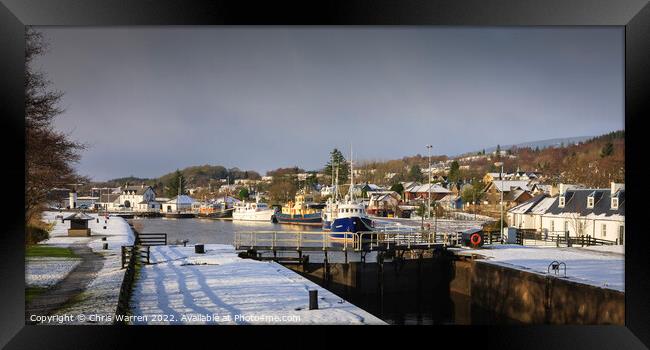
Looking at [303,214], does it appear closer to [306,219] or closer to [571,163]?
[306,219]

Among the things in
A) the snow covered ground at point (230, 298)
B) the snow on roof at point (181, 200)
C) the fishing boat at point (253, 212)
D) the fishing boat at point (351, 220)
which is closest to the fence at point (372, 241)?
the fishing boat at point (351, 220)

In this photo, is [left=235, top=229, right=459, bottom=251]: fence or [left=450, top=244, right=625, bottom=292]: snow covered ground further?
[left=235, top=229, right=459, bottom=251]: fence

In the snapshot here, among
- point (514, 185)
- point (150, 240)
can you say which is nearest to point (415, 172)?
point (514, 185)

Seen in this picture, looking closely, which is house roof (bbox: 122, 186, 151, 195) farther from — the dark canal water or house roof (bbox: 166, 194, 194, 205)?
the dark canal water

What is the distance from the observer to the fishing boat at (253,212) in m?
61.0

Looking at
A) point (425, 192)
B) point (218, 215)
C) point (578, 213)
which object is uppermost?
point (425, 192)

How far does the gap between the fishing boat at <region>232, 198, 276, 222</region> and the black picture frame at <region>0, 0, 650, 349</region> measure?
169 feet

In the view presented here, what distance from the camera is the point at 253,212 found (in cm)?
6138

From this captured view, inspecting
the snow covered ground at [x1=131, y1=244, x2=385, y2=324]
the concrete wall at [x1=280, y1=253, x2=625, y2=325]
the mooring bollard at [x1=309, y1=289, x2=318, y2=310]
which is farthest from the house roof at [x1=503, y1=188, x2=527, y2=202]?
the mooring bollard at [x1=309, y1=289, x2=318, y2=310]

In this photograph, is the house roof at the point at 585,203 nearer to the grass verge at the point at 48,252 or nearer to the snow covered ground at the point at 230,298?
the snow covered ground at the point at 230,298

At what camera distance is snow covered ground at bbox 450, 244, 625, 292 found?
43.8 feet

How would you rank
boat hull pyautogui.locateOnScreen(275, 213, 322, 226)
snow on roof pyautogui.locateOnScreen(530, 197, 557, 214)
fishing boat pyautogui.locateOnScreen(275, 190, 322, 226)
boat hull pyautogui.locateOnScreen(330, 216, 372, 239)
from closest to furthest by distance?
snow on roof pyautogui.locateOnScreen(530, 197, 557, 214) → boat hull pyautogui.locateOnScreen(330, 216, 372, 239) → fishing boat pyautogui.locateOnScreen(275, 190, 322, 226) → boat hull pyautogui.locateOnScreen(275, 213, 322, 226)
